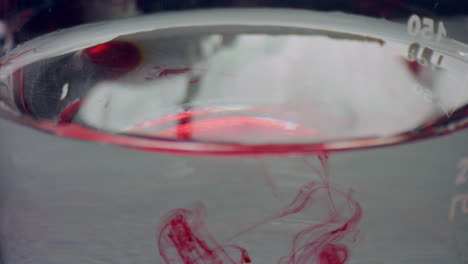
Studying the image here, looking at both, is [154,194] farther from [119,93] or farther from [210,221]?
[119,93]

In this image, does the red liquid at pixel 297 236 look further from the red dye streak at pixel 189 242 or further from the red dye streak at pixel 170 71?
the red dye streak at pixel 170 71

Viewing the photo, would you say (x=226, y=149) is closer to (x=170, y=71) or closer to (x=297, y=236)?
(x=297, y=236)

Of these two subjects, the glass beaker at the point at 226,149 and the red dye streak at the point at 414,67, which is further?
the red dye streak at the point at 414,67

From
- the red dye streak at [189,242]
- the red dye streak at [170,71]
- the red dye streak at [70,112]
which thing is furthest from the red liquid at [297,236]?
the red dye streak at [170,71]

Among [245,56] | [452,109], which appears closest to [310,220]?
[452,109]

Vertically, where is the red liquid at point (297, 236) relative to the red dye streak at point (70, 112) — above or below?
below

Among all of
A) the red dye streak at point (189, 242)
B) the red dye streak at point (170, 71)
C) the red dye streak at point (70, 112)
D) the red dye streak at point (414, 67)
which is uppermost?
the red dye streak at point (414, 67)

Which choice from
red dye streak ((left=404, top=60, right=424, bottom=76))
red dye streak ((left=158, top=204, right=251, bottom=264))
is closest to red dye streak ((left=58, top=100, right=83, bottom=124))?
red dye streak ((left=158, top=204, right=251, bottom=264))
